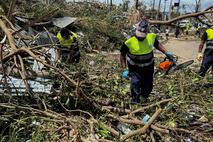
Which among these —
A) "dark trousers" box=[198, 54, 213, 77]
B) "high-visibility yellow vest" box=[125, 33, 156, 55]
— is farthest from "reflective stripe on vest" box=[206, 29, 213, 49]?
"high-visibility yellow vest" box=[125, 33, 156, 55]

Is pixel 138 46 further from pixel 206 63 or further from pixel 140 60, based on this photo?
pixel 206 63

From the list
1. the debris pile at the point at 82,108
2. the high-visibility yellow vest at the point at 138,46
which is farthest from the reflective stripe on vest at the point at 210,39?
the high-visibility yellow vest at the point at 138,46

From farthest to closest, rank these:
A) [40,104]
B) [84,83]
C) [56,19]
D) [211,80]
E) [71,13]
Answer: [71,13], [56,19], [211,80], [84,83], [40,104]

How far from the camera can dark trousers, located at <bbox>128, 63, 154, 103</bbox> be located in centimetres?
522

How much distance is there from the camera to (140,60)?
528 centimetres

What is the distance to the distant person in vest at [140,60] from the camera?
521 centimetres

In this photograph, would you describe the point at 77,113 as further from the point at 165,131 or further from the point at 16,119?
the point at 165,131

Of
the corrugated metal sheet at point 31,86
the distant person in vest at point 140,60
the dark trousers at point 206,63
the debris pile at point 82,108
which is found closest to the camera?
the debris pile at point 82,108

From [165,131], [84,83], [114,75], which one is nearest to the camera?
[165,131]

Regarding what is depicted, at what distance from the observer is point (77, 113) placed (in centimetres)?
458

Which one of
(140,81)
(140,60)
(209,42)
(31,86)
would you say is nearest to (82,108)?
(31,86)

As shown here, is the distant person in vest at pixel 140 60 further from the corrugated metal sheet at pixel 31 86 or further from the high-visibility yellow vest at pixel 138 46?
the corrugated metal sheet at pixel 31 86

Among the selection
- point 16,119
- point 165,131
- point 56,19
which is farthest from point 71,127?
point 56,19

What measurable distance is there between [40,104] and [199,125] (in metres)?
1.74
